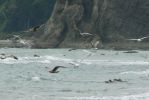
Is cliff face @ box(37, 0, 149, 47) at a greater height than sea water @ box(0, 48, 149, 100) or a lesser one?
lesser

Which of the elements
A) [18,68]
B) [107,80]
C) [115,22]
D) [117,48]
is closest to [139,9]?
[115,22]

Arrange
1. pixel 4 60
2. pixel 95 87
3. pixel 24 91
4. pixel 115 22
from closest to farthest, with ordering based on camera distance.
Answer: pixel 24 91
pixel 95 87
pixel 4 60
pixel 115 22

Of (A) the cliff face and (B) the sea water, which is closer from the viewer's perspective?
(B) the sea water

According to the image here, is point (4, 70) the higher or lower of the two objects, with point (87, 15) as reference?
higher

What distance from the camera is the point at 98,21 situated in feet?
373

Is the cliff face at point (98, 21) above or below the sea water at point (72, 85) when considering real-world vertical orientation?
below

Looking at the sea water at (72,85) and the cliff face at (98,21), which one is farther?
the cliff face at (98,21)

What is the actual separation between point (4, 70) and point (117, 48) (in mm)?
51891

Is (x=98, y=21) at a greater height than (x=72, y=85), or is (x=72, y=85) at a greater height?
(x=72, y=85)

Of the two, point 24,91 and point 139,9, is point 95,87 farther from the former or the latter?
point 139,9

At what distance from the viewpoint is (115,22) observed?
11356 centimetres

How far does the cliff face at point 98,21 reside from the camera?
364ft

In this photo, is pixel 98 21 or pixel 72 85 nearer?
pixel 72 85

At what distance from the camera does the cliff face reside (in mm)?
111000
